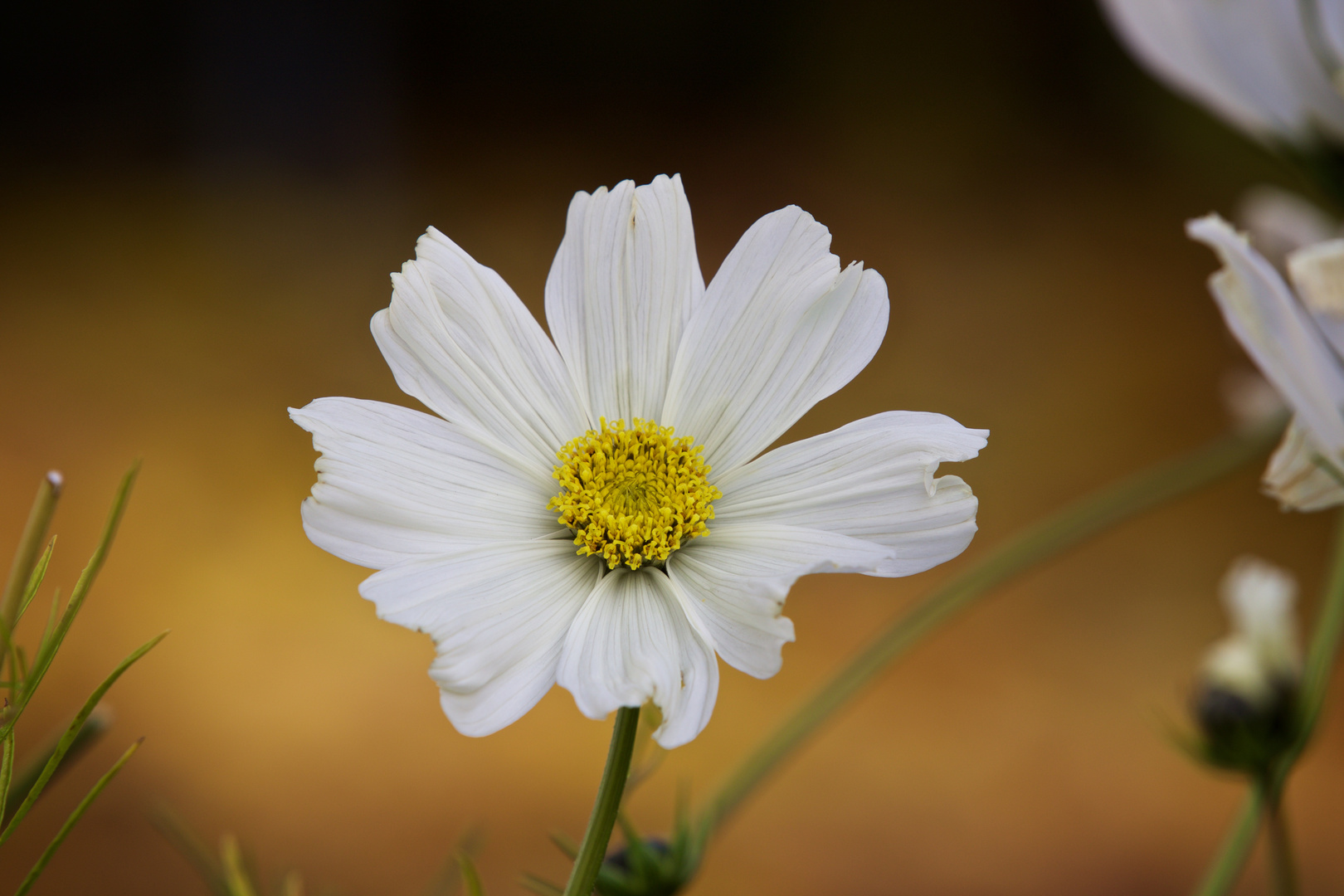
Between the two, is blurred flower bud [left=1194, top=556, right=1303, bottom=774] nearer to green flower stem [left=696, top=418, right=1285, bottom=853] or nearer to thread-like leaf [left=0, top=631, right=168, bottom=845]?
green flower stem [left=696, top=418, right=1285, bottom=853]

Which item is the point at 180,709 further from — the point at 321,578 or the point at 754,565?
the point at 754,565

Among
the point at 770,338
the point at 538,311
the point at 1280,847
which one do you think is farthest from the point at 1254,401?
the point at 538,311

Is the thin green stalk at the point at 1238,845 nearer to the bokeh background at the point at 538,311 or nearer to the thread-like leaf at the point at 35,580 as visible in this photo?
the thread-like leaf at the point at 35,580

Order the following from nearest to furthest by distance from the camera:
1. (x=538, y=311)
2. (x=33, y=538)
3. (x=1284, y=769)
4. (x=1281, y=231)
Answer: (x=33, y=538), (x=1284, y=769), (x=1281, y=231), (x=538, y=311)

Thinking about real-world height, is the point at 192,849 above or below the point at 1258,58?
below

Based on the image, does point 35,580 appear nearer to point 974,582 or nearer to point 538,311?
point 974,582

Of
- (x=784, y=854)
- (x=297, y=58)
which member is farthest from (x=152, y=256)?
(x=784, y=854)

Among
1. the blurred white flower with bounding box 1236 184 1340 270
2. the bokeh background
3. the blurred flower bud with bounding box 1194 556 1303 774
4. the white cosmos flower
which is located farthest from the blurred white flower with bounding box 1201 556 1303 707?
the bokeh background
